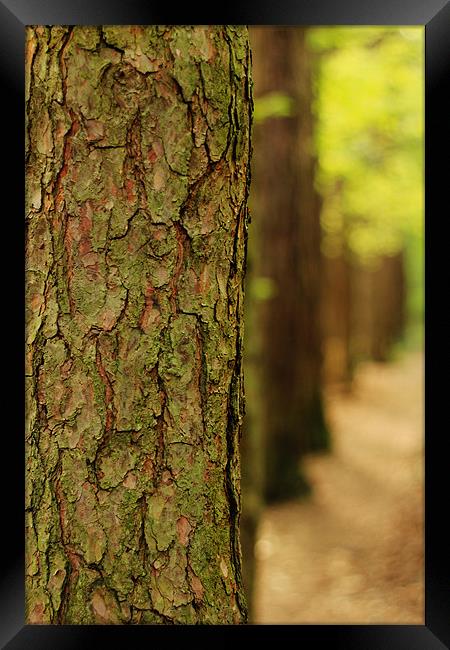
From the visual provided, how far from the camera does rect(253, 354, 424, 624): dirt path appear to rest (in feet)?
17.9

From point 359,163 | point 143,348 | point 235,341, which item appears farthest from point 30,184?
point 359,163

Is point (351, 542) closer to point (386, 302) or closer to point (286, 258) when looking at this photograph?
point (286, 258)

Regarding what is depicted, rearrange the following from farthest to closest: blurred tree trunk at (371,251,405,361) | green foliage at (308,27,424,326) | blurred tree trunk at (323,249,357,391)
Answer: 1. blurred tree trunk at (371,251,405,361)
2. blurred tree trunk at (323,249,357,391)
3. green foliage at (308,27,424,326)

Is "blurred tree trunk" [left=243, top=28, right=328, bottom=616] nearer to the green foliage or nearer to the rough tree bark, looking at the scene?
the green foliage

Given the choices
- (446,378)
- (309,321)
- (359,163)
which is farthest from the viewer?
(359,163)

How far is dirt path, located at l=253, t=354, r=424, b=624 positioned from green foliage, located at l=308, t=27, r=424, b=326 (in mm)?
3912

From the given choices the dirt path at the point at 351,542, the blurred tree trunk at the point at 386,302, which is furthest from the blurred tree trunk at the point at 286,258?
the blurred tree trunk at the point at 386,302

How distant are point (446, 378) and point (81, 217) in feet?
3.19

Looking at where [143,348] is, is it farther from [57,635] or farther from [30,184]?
[57,635]

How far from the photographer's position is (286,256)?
7.35m

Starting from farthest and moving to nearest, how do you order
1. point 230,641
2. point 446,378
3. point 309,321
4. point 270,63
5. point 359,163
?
point 359,163 < point 309,321 < point 270,63 < point 446,378 < point 230,641

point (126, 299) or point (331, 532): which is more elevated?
point (126, 299)

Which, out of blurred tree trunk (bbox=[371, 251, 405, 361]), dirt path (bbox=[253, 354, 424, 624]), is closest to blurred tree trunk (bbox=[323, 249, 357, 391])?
dirt path (bbox=[253, 354, 424, 624])

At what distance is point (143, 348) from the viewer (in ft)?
4.86
